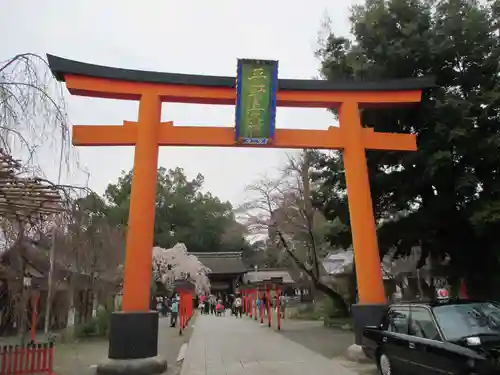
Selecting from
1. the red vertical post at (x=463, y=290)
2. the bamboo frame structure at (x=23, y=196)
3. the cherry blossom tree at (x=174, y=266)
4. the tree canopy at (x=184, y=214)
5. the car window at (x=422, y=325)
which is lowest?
the car window at (x=422, y=325)

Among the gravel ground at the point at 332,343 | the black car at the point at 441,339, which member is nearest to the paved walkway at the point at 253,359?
the gravel ground at the point at 332,343

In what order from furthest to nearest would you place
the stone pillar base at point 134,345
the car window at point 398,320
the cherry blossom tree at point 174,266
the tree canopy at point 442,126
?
the cherry blossom tree at point 174,266 < the tree canopy at point 442,126 < the stone pillar base at point 134,345 < the car window at point 398,320

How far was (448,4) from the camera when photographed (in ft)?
45.4

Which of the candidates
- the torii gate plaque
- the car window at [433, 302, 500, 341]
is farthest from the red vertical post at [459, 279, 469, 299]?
the car window at [433, 302, 500, 341]

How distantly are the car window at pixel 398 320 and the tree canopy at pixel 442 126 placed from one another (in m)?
4.84

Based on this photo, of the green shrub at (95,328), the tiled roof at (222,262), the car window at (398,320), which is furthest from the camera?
the tiled roof at (222,262)

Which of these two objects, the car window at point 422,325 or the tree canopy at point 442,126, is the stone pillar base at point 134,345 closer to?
the car window at point 422,325

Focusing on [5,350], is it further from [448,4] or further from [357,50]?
[448,4]

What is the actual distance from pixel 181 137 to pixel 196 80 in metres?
1.53

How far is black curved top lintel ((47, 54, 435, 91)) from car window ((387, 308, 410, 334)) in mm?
6277

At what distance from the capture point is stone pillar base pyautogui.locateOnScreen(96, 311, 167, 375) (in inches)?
360

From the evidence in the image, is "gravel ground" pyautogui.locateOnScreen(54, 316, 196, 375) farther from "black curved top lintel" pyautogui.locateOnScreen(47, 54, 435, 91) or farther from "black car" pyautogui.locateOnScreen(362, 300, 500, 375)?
"black curved top lintel" pyautogui.locateOnScreen(47, 54, 435, 91)

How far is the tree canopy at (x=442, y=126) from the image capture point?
12383 millimetres

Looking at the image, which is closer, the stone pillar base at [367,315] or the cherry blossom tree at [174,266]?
the stone pillar base at [367,315]
